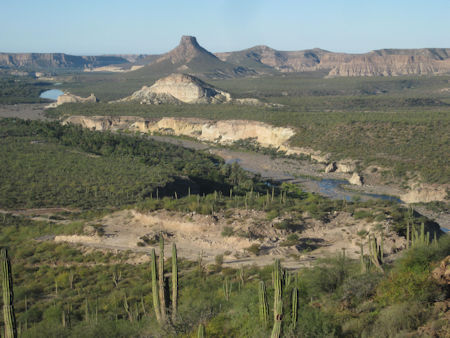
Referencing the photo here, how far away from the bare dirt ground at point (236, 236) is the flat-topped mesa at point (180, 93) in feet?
297

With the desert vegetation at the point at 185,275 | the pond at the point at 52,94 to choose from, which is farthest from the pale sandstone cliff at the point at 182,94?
the desert vegetation at the point at 185,275

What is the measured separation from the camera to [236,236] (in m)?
30.8

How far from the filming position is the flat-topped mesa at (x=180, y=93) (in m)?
124

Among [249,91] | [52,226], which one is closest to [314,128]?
[52,226]

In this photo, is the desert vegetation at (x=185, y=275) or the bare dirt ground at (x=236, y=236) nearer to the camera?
the desert vegetation at (x=185, y=275)

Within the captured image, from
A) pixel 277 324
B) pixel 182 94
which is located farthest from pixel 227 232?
pixel 182 94

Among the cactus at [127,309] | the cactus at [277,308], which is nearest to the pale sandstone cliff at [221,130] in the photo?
the cactus at [127,309]

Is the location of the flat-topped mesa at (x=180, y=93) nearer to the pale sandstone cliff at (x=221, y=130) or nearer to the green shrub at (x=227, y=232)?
the pale sandstone cliff at (x=221, y=130)

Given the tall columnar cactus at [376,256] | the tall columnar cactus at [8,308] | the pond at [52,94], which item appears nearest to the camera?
the tall columnar cactus at [8,308]

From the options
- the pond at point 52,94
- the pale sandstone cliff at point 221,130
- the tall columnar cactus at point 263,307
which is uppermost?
the tall columnar cactus at point 263,307

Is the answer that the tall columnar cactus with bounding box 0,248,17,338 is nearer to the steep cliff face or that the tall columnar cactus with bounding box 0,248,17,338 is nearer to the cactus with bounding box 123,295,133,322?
the cactus with bounding box 123,295,133,322

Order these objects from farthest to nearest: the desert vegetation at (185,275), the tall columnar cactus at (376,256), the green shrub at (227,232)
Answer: the green shrub at (227,232)
the tall columnar cactus at (376,256)
the desert vegetation at (185,275)

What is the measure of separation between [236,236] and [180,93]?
332 ft

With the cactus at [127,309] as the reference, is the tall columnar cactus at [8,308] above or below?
above
